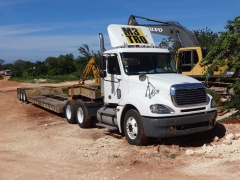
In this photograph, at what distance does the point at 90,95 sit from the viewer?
1152cm

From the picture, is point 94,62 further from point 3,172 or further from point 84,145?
point 3,172

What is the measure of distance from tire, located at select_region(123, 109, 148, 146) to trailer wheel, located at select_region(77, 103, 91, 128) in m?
2.58

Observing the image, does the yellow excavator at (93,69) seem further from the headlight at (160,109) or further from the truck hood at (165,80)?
the headlight at (160,109)

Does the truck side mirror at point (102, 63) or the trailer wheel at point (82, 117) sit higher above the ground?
the truck side mirror at point (102, 63)

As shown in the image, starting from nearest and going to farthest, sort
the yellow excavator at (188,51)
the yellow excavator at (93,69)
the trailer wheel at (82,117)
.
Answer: the trailer wheel at (82,117) → the yellow excavator at (93,69) → the yellow excavator at (188,51)

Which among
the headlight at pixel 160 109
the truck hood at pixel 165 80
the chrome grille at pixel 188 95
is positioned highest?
the truck hood at pixel 165 80

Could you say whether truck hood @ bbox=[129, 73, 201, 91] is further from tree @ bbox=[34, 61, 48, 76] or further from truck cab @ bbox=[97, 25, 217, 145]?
tree @ bbox=[34, 61, 48, 76]

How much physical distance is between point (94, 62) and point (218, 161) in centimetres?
666

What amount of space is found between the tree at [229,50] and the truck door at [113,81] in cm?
413

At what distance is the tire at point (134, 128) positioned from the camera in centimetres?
831

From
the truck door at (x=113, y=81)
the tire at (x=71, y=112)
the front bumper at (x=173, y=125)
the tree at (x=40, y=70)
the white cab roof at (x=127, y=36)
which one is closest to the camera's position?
the front bumper at (x=173, y=125)

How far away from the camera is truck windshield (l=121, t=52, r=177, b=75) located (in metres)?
9.38

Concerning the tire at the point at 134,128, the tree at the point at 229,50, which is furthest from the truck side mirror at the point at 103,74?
the tree at the point at 229,50

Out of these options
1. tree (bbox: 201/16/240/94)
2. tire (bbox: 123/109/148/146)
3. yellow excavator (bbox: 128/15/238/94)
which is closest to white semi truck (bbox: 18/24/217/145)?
tire (bbox: 123/109/148/146)
